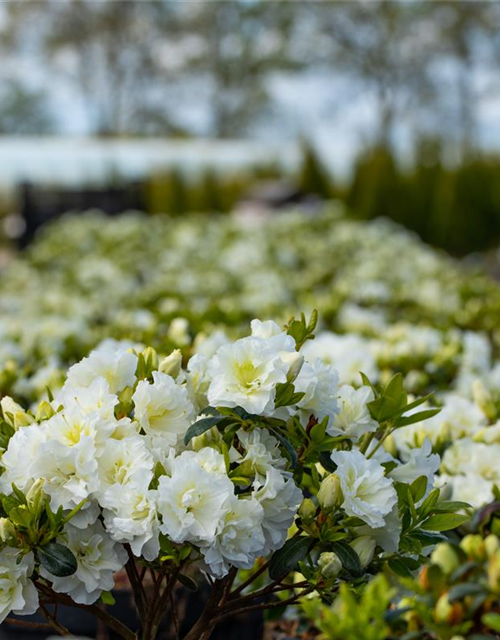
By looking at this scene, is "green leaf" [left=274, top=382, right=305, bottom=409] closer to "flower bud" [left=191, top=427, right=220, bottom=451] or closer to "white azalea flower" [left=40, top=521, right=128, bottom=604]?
"flower bud" [left=191, top=427, right=220, bottom=451]

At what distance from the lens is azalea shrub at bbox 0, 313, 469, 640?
3.89 feet

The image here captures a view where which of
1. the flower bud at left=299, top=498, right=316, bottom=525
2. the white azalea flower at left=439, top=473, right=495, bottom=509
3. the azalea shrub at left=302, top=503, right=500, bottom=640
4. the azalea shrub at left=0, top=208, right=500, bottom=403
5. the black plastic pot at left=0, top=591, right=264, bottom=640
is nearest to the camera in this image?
the azalea shrub at left=302, top=503, right=500, bottom=640

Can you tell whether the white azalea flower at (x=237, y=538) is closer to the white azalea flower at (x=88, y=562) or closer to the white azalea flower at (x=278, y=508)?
the white azalea flower at (x=278, y=508)

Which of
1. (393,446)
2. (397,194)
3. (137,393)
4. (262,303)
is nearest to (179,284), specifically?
(262,303)

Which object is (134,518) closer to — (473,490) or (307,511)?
(307,511)

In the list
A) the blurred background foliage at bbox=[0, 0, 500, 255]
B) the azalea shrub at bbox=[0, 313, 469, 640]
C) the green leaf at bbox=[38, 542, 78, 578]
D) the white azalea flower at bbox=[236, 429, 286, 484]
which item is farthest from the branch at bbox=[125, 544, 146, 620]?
the blurred background foliage at bbox=[0, 0, 500, 255]

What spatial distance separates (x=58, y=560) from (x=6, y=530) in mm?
82

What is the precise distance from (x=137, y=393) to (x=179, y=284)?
3.58 metres

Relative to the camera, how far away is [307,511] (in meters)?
1.29

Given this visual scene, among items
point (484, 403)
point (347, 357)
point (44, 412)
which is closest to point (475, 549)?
point (44, 412)

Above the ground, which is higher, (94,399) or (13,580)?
(94,399)

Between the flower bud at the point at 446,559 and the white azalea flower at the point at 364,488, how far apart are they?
160 mm

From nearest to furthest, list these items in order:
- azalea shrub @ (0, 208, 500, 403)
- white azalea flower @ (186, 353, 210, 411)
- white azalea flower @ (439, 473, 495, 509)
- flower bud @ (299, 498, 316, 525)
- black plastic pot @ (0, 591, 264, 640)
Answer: flower bud @ (299, 498, 316, 525) < white azalea flower @ (186, 353, 210, 411) < white azalea flower @ (439, 473, 495, 509) < black plastic pot @ (0, 591, 264, 640) < azalea shrub @ (0, 208, 500, 403)

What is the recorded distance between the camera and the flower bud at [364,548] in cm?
127
